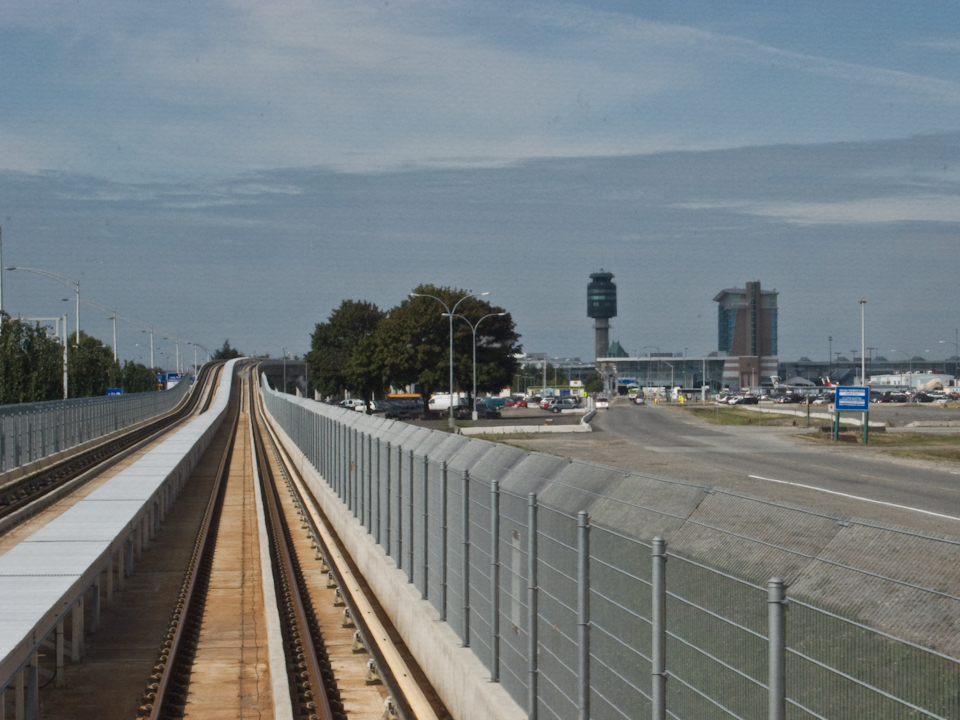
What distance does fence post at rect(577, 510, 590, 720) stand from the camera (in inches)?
261

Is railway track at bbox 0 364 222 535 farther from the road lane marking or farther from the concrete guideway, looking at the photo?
the road lane marking

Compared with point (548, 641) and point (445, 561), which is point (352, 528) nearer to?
point (445, 561)

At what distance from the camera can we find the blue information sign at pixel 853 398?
53.8 m

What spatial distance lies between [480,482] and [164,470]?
17.4 m

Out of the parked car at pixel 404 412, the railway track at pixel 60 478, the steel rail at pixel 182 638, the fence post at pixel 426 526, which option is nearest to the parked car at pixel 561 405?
the parked car at pixel 404 412

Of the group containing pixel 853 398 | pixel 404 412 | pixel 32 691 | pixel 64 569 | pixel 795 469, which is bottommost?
pixel 795 469

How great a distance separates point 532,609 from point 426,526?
480 cm

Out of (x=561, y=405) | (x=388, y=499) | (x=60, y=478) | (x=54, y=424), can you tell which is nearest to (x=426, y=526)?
(x=388, y=499)

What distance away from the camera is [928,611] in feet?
10.9

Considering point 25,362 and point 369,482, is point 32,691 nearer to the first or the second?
point 369,482

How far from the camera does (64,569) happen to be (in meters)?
11.2

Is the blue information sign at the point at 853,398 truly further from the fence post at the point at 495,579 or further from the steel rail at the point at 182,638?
the fence post at the point at 495,579

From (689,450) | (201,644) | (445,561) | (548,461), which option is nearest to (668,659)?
(548,461)

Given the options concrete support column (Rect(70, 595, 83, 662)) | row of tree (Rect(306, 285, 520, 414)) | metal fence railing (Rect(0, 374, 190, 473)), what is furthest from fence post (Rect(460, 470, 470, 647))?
row of tree (Rect(306, 285, 520, 414))
